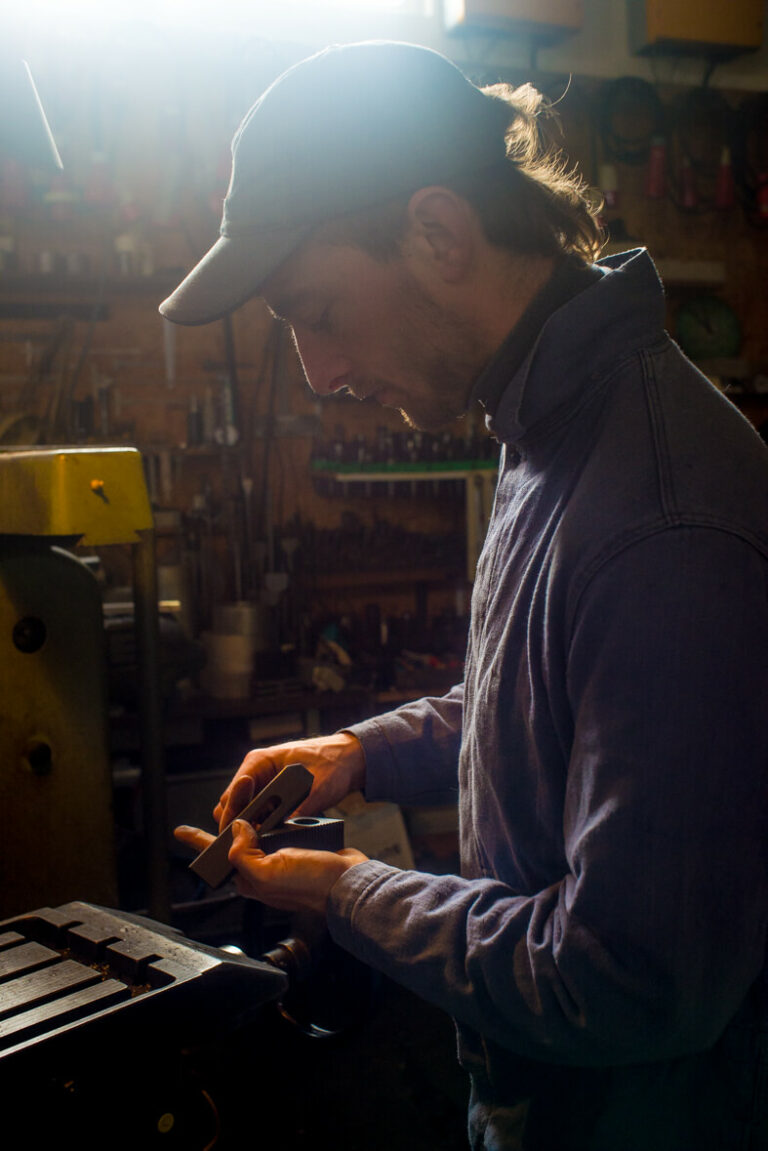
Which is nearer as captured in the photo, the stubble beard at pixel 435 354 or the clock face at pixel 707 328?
the stubble beard at pixel 435 354

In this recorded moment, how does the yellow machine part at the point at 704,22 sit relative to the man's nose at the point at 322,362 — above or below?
above

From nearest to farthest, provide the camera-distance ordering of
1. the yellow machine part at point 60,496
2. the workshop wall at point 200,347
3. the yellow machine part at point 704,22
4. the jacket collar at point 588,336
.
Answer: the jacket collar at point 588,336 → the yellow machine part at point 60,496 → the workshop wall at point 200,347 → the yellow machine part at point 704,22

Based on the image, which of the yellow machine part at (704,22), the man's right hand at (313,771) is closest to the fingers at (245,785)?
the man's right hand at (313,771)

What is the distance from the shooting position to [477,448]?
3.41m

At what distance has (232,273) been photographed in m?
0.83

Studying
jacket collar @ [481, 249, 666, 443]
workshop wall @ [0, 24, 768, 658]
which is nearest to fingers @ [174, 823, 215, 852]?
jacket collar @ [481, 249, 666, 443]

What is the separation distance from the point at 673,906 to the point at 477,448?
9.58ft

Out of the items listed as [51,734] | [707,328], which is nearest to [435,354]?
[51,734]

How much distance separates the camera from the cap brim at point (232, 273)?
80 cm

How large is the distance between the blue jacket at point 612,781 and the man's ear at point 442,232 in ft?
0.37

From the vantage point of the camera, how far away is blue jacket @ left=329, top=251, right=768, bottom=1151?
584mm

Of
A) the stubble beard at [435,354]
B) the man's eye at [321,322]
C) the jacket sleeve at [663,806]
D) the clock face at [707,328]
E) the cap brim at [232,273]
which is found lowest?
the jacket sleeve at [663,806]

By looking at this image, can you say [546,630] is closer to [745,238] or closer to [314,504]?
[314,504]

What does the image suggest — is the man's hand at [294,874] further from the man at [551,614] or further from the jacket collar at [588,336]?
the jacket collar at [588,336]
